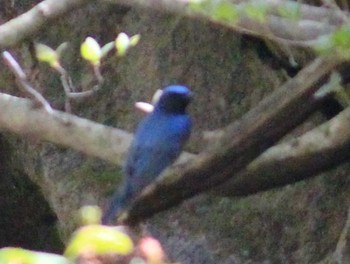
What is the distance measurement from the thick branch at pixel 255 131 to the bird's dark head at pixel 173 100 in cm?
35

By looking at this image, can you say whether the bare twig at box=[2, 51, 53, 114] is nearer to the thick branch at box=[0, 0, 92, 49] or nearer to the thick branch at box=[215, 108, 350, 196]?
the thick branch at box=[0, 0, 92, 49]

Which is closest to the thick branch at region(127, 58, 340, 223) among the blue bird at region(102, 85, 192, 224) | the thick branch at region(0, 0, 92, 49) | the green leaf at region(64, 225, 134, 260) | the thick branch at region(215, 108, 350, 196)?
the thick branch at region(215, 108, 350, 196)

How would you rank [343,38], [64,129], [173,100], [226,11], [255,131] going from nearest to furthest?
[343,38], [226,11], [255,131], [64,129], [173,100]

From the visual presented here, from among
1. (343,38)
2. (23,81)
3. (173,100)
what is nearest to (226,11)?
(343,38)

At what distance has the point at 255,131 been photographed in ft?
4.13

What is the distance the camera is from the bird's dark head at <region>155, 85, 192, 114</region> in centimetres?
163

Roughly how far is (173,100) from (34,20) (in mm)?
361

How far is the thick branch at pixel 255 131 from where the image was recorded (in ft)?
4.09

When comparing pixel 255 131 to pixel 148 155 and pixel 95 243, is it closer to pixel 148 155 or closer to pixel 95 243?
pixel 148 155

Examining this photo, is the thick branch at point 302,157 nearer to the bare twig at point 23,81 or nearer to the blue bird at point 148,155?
the blue bird at point 148,155

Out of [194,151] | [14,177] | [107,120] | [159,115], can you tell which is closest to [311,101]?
[194,151]

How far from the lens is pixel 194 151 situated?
1.48 metres

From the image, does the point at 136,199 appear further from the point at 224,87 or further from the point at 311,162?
the point at 224,87

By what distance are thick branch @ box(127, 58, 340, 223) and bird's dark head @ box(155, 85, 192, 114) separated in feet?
1.14
